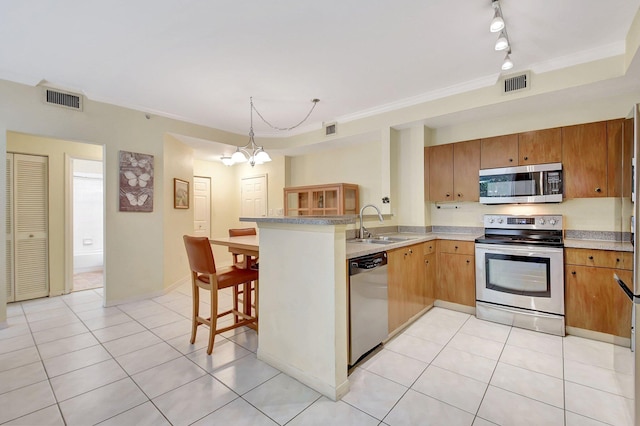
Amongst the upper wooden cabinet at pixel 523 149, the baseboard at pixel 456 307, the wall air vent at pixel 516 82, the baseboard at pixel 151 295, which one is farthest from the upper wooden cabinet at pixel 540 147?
the baseboard at pixel 151 295

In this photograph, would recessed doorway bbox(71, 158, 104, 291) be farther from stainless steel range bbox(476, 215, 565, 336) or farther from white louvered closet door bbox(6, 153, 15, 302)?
stainless steel range bbox(476, 215, 565, 336)

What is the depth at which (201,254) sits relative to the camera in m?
2.54

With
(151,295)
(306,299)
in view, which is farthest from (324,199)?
(306,299)

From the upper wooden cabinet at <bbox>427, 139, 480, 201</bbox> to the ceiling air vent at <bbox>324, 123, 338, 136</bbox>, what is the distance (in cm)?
159

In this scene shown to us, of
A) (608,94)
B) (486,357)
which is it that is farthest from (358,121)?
(486,357)

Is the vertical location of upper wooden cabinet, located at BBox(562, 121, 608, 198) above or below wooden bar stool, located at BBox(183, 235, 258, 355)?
above

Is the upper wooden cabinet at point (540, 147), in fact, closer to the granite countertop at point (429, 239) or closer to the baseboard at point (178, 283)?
the granite countertop at point (429, 239)

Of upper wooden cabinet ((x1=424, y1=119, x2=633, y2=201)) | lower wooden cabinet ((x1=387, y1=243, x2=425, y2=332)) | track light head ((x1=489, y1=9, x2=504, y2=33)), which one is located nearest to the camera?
track light head ((x1=489, y1=9, x2=504, y2=33))

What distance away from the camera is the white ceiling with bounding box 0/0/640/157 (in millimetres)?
2207

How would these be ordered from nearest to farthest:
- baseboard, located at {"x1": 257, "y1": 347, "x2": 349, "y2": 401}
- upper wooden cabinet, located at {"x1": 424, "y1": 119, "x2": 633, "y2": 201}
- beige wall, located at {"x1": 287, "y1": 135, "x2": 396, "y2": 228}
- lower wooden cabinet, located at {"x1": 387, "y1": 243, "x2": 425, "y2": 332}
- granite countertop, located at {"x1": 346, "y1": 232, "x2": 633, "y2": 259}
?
baseboard, located at {"x1": 257, "y1": 347, "x2": 349, "y2": 401} < granite countertop, located at {"x1": 346, "y1": 232, "x2": 633, "y2": 259} < lower wooden cabinet, located at {"x1": 387, "y1": 243, "x2": 425, "y2": 332} < upper wooden cabinet, located at {"x1": 424, "y1": 119, "x2": 633, "y2": 201} < beige wall, located at {"x1": 287, "y1": 135, "x2": 396, "y2": 228}

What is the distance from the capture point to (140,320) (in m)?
3.34

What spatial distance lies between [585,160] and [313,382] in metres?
3.46

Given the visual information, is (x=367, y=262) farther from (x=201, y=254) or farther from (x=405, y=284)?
(x=201, y=254)

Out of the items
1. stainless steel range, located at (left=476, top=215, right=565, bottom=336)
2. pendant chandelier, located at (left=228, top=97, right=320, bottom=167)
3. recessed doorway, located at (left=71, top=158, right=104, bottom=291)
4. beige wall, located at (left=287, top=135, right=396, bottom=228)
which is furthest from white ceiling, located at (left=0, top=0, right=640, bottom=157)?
recessed doorway, located at (left=71, top=158, right=104, bottom=291)
